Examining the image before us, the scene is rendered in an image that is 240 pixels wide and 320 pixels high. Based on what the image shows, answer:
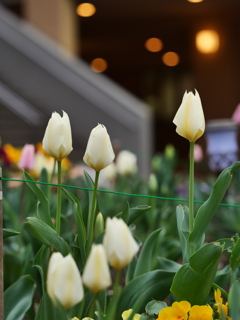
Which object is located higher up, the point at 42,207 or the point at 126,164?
the point at 126,164

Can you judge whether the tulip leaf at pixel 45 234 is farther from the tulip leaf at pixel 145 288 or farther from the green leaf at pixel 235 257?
the green leaf at pixel 235 257

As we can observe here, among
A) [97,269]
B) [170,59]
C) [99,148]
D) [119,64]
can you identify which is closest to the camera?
[97,269]

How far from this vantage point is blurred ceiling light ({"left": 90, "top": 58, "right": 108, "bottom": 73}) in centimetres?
1390

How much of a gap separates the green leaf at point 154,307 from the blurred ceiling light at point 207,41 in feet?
33.6

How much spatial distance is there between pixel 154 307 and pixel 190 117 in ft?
1.28

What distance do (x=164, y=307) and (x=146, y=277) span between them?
0.08m

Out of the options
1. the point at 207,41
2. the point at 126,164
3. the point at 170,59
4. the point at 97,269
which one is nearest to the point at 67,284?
the point at 97,269

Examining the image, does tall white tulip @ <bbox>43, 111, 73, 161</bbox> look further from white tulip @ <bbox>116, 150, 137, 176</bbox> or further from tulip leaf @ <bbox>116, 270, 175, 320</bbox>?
white tulip @ <bbox>116, 150, 137, 176</bbox>

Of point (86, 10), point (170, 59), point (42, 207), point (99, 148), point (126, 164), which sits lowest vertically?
point (42, 207)

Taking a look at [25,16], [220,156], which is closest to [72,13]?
[25,16]

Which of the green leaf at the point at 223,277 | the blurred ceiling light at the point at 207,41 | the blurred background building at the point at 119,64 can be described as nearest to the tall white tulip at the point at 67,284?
the green leaf at the point at 223,277

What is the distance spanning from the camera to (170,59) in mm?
13484

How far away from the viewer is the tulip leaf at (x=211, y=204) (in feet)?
3.76

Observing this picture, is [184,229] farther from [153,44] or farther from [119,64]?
[119,64]
